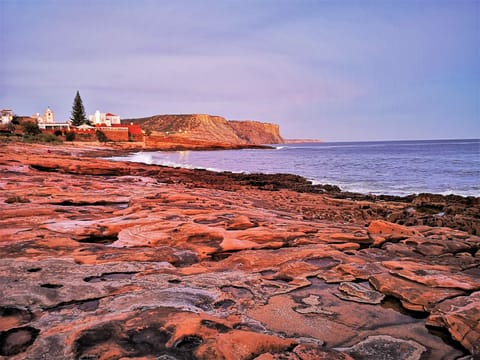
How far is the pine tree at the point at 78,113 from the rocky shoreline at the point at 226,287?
10945cm

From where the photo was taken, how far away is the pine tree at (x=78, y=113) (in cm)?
11019

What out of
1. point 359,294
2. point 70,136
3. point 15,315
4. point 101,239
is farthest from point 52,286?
point 70,136

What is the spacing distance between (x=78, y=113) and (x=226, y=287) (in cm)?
11856

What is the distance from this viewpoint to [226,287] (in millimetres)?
5859

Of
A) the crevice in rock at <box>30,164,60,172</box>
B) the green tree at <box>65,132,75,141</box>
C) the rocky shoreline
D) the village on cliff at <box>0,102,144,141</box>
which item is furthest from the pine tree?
the rocky shoreline

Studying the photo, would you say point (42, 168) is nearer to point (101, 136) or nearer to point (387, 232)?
point (387, 232)

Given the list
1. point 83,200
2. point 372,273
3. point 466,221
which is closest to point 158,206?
point 83,200

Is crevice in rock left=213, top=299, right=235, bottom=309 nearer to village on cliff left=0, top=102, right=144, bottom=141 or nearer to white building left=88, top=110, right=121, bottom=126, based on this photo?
village on cliff left=0, top=102, right=144, bottom=141

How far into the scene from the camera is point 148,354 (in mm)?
3770

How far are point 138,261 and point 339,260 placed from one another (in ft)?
13.2

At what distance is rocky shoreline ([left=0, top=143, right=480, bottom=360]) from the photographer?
406cm

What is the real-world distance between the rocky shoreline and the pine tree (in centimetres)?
10945

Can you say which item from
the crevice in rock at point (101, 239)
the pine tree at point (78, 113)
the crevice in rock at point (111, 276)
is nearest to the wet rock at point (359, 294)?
the crevice in rock at point (111, 276)

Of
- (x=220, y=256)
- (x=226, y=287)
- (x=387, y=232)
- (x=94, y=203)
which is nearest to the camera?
(x=226, y=287)
